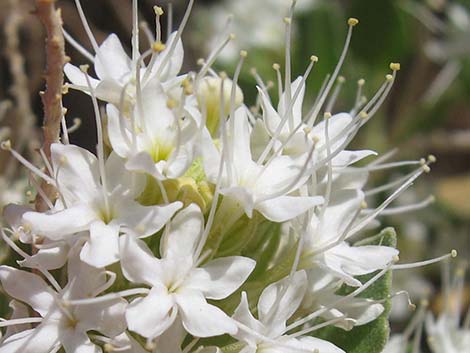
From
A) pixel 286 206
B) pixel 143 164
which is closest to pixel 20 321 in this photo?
pixel 143 164

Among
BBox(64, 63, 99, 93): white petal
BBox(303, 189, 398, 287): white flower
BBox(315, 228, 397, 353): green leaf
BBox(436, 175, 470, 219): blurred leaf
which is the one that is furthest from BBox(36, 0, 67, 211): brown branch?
BBox(436, 175, 470, 219): blurred leaf

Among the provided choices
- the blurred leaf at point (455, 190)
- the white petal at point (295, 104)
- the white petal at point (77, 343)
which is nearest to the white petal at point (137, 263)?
the white petal at point (77, 343)

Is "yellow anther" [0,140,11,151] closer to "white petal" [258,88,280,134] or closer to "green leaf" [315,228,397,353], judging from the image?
"white petal" [258,88,280,134]

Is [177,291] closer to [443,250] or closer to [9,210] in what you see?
[9,210]

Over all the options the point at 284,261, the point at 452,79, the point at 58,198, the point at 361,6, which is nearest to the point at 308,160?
the point at 284,261

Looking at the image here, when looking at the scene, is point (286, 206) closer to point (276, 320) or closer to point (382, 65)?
point (276, 320)
